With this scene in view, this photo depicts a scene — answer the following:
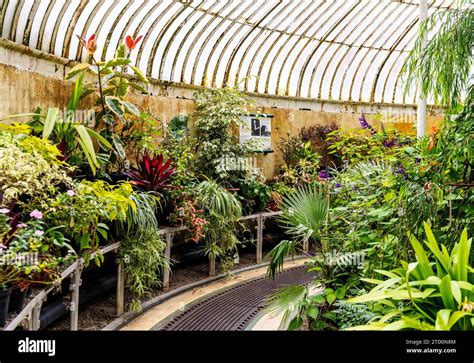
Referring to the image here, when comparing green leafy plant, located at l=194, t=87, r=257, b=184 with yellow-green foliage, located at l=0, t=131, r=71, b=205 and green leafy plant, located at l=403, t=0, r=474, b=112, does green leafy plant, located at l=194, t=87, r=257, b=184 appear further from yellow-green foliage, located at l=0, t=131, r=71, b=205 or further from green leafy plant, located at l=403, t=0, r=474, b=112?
green leafy plant, located at l=403, t=0, r=474, b=112

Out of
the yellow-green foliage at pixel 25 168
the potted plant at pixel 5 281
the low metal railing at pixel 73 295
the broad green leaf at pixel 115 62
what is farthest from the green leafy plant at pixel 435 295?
the broad green leaf at pixel 115 62

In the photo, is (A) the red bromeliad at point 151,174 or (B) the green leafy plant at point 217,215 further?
(B) the green leafy plant at point 217,215

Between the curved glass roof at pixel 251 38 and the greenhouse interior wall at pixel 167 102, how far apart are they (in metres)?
0.19

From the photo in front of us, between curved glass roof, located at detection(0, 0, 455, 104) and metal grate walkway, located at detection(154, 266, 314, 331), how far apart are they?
2.54 metres

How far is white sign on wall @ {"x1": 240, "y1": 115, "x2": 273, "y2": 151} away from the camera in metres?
7.49

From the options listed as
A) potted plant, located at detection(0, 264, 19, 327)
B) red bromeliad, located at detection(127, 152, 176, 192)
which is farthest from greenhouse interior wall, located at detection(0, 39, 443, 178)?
potted plant, located at detection(0, 264, 19, 327)

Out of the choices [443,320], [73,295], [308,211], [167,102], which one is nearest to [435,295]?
[443,320]

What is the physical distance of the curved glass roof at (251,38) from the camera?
17.3 feet

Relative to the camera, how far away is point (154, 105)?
636 cm

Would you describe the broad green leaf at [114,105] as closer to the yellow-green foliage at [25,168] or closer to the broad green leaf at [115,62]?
the broad green leaf at [115,62]

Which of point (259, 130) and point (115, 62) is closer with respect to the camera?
point (115, 62)

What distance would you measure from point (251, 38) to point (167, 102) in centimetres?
222

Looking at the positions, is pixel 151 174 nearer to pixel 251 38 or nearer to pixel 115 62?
pixel 115 62
